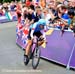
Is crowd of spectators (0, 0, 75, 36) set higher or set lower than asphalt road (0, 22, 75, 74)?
higher

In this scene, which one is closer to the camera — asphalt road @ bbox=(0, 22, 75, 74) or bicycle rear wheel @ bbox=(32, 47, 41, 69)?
asphalt road @ bbox=(0, 22, 75, 74)

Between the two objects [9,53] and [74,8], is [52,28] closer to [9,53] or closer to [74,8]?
[74,8]

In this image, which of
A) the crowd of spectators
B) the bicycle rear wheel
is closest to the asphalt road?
the bicycle rear wheel

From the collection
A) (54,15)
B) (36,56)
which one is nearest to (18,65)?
(36,56)

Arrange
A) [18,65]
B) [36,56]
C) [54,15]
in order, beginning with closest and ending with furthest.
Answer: [36,56], [18,65], [54,15]

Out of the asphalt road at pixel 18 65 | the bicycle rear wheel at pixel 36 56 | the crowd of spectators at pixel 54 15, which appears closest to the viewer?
the asphalt road at pixel 18 65

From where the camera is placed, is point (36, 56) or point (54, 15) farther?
point (54, 15)

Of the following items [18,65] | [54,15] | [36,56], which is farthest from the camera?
[54,15]

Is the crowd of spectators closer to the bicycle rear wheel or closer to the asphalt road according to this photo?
the bicycle rear wheel

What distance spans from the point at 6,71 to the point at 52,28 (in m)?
2.31

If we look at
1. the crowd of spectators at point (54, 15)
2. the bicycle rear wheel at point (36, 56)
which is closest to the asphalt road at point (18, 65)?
the bicycle rear wheel at point (36, 56)

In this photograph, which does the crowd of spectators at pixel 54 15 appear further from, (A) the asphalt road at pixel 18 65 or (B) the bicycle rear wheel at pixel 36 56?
(A) the asphalt road at pixel 18 65

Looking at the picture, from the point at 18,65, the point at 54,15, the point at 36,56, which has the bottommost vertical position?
the point at 18,65

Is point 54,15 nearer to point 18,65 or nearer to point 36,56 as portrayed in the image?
point 18,65
